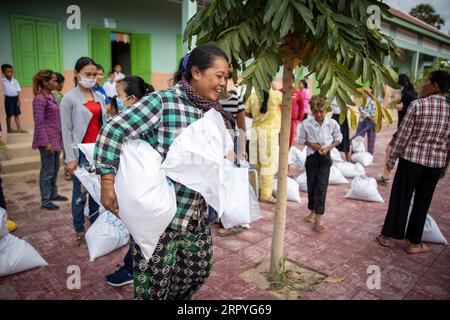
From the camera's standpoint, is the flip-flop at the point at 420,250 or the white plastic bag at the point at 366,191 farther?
the white plastic bag at the point at 366,191

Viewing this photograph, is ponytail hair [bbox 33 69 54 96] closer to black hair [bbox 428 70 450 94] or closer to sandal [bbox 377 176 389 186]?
black hair [bbox 428 70 450 94]

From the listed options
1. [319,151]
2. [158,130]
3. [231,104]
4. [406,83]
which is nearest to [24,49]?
[231,104]

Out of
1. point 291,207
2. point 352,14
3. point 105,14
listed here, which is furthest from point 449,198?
point 105,14

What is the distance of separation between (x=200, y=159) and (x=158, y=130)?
0.30 m

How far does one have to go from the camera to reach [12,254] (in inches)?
124

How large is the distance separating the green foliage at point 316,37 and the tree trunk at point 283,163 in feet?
1.27

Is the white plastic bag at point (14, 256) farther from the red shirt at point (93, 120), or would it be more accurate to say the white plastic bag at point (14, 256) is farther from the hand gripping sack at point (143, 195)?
the hand gripping sack at point (143, 195)

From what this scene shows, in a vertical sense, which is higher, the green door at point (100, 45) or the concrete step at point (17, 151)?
the green door at point (100, 45)

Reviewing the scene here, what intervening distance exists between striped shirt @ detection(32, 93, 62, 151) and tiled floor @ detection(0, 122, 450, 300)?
3.04 ft

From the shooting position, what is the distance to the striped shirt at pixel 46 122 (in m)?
4.54

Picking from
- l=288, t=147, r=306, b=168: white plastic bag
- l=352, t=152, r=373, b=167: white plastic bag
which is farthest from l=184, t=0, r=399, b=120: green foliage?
l=352, t=152, r=373, b=167: white plastic bag

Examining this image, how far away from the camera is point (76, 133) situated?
3596mm

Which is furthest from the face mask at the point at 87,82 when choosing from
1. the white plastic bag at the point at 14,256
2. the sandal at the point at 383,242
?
the sandal at the point at 383,242

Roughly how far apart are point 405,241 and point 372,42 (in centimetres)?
269
